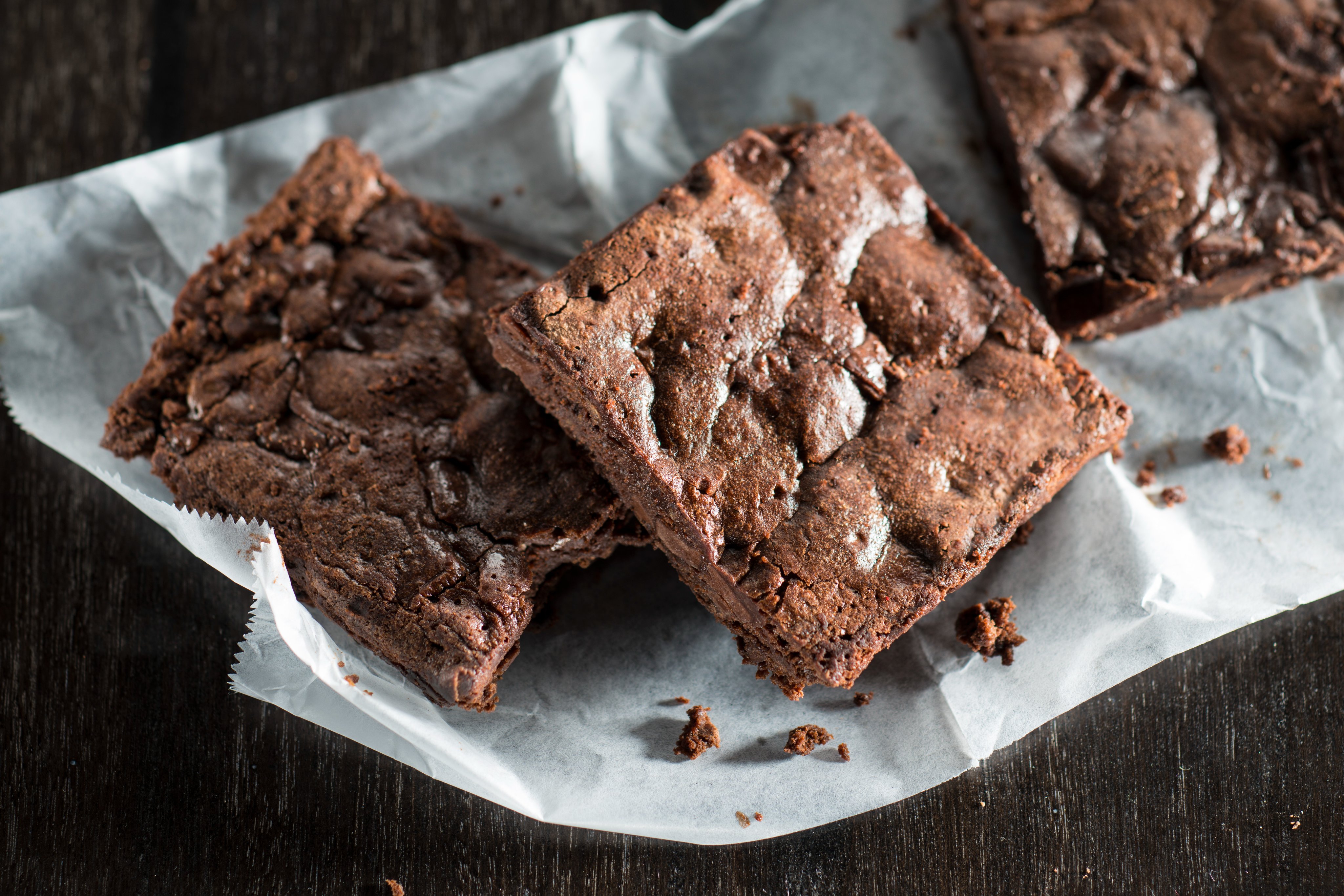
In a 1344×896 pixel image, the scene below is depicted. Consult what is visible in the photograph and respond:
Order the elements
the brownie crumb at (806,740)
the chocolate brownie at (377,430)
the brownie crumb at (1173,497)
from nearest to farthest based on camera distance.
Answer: the chocolate brownie at (377,430) < the brownie crumb at (806,740) < the brownie crumb at (1173,497)

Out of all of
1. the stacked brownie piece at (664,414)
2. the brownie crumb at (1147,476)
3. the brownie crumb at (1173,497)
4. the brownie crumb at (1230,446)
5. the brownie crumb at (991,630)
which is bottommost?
the brownie crumb at (991,630)

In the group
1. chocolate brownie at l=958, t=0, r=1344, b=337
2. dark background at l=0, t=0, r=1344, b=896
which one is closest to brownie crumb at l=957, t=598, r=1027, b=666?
dark background at l=0, t=0, r=1344, b=896

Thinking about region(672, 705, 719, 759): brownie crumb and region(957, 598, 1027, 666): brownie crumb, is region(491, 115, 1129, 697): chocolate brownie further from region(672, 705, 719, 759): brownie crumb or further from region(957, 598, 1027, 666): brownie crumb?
region(957, 598, 1027, 666): brownie crumb

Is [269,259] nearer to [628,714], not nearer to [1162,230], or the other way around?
[628,714]

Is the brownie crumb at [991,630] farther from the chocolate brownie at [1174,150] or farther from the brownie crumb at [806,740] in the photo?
the chocolate brownie at [1174,150]

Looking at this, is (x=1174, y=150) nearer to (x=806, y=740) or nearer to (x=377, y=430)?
(x=806, y=740)

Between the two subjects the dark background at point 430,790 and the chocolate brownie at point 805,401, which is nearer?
the chocolate brownie at point 805,401

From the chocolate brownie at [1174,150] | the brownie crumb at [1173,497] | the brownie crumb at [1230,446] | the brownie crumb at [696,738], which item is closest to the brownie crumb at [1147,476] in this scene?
the brownie crumb at [1173,497]

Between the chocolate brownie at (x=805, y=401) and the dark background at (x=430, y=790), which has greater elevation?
the chocolate brownie at (x=805, y=401)
